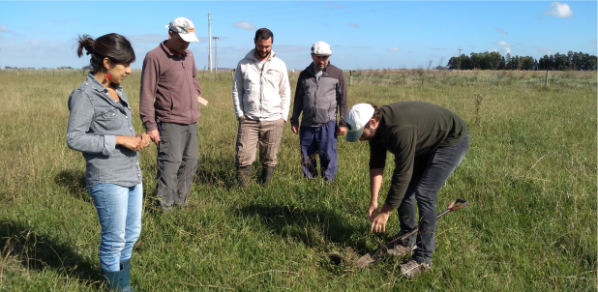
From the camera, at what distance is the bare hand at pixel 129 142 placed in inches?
86.3

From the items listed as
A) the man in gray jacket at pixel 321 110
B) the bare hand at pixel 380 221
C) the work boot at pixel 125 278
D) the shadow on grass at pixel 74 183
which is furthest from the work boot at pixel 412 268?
the shadow on grass at pixel 74 183

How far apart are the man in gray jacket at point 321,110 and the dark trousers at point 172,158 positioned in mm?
1370

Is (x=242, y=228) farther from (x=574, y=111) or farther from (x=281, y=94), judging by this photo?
(x=574, y=111)

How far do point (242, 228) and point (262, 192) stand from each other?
0.75m

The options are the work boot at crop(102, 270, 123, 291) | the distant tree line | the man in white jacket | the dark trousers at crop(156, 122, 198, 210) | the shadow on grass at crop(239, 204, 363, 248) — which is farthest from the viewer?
the distant tree line

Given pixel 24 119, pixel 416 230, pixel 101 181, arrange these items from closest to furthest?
pixel 101 181 < pixel 416 230 < pixel 24 119

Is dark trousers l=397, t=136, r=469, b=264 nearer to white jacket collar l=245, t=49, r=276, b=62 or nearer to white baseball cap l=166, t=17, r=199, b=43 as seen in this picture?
white jacket collar l=245, t=49, r=276, b=62

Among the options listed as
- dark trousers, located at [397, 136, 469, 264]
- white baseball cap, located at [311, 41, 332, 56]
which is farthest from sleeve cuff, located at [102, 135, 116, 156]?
white baseball cap, located at [311, 41, 332, 56]

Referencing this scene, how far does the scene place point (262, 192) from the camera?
4156mm

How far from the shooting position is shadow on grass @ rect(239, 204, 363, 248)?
3.36 metres

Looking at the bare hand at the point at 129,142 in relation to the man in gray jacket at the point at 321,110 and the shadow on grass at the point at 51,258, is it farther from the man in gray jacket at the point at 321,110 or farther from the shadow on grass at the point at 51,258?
the man in gray jacket at the point at 321,110

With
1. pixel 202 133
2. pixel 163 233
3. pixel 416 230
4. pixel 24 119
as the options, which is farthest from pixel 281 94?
pixel 24 119

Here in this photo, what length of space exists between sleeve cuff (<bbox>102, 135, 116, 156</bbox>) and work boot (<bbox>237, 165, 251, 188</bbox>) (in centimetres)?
216

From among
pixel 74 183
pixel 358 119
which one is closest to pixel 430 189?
pixel 358 119
